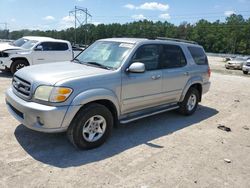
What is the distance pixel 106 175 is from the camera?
12.2ft

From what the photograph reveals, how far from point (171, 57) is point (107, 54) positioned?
1609mm

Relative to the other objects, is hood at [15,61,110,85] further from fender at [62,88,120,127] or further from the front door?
the front door

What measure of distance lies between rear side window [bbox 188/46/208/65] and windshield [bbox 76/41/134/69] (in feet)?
7.35

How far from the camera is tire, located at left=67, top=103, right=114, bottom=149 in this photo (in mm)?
4184

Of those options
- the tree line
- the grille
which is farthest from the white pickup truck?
the tree line

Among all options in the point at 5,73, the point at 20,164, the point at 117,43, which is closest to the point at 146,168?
the point at 20,164

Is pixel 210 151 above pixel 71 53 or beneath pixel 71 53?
beneath

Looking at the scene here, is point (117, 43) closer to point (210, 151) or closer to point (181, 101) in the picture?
point (181, 101)

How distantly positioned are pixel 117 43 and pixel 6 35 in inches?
3045

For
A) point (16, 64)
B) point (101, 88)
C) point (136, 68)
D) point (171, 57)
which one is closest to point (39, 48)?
point (16, 64)

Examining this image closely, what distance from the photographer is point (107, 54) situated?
5195mm

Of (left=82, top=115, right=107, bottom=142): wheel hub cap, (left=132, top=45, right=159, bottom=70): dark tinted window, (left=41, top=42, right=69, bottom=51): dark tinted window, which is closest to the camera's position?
(left=82, top=115, right=107, bottom=142): wheel hub cap

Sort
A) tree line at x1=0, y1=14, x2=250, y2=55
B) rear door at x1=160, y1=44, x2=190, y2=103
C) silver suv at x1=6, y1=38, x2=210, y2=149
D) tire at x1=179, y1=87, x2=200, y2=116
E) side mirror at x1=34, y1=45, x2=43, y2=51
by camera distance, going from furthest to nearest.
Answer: tree line at x1=0, y1=14, x2=250, y2=55, side mirror at x1=34, y1=45, x2=43, y2=51, tire at x1=179, y1=87, x2=200, y2=116, rear door at x1=160, y1=44, x2=190, y2=103, silver suv at x1=6, y1=38, x2=210, y2=149

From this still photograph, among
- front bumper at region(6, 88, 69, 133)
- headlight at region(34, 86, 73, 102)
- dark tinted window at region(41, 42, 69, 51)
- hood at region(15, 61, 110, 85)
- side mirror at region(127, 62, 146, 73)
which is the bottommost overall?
front bumper at region(6, 88, 69, 133)
